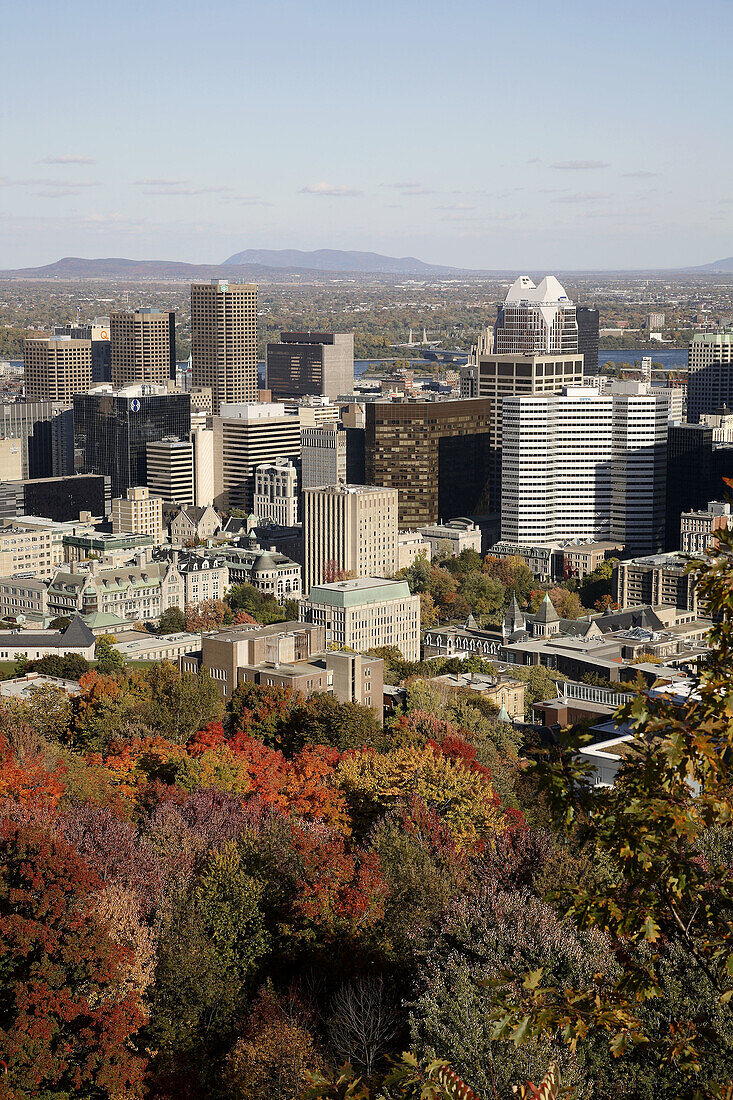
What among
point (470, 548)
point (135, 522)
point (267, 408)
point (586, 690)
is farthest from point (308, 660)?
point (267, 408)

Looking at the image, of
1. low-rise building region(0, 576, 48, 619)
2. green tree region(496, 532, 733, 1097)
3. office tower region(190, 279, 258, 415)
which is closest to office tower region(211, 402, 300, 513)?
office tower region(190, 279, 258, 415)

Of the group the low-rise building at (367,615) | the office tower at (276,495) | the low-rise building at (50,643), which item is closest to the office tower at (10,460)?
the office tower at (276,495)

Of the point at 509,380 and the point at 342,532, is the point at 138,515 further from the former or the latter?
the point at 509,380

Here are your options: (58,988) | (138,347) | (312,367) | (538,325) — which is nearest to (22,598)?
(538,325)

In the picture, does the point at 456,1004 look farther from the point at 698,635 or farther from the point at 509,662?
the point at 698,635

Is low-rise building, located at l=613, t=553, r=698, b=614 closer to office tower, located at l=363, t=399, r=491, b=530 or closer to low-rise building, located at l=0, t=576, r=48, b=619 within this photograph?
office tower, located at l=363, t=399, r=491, b=530

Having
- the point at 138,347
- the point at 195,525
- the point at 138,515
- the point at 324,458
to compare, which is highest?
the point at 138,347
